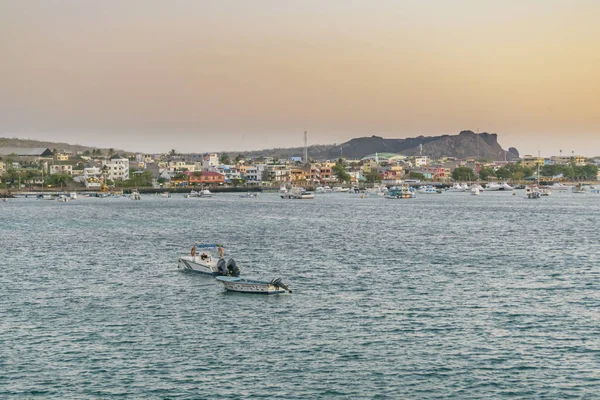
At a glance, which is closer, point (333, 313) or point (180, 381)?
point (180, 381)

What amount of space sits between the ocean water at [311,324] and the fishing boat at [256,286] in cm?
46

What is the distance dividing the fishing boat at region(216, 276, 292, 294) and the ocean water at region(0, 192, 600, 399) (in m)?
0.46

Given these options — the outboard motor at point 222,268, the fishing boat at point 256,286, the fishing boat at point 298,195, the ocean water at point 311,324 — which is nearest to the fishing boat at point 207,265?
the outboard motor at point 222,268

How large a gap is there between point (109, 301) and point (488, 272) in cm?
2201

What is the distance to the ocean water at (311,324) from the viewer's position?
931 inches

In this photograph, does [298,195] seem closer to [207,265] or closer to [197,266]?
[197,266]

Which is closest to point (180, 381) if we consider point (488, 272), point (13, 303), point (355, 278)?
point (13, 303)

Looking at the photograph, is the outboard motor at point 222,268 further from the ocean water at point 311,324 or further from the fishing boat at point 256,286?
the fishing boat at point 256,286

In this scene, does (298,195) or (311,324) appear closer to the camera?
(311,324)

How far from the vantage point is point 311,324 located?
31.0m

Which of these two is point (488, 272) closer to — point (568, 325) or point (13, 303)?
point (568, 325)

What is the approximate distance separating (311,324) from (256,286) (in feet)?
22.9

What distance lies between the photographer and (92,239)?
226ft

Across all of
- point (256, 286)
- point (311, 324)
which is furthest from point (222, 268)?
point (311, 324)
